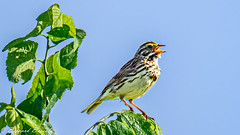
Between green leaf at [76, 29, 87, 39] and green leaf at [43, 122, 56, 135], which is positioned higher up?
green leaf at [76, 29, 87, 39]

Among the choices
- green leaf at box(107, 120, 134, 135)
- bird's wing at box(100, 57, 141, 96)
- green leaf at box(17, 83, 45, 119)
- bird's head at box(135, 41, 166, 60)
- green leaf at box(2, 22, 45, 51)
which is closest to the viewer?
green leaf at box(2, 22, 45, 51)

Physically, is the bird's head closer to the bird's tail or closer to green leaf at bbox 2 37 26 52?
the bird's tail

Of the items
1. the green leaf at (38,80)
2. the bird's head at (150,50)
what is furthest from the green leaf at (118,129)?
the bird's head at (150,50)

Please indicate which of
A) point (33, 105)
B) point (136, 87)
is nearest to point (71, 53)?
point (33, 105)

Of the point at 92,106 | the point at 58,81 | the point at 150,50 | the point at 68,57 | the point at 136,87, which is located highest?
the point at 150,50

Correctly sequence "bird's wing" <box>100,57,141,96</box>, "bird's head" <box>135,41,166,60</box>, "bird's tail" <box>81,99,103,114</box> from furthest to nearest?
"bird's head" <box>135,41,166,60</box>
"bird's wing" <box>100,57,141,96</box>
"bird's tail" <box>81,99,103,114</box>

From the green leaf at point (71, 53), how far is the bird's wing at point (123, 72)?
428 cm

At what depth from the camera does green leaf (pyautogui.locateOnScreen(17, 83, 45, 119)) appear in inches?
127

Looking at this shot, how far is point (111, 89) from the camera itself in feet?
25.6

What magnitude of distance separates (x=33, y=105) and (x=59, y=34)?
63cm

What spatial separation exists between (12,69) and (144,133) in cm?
155

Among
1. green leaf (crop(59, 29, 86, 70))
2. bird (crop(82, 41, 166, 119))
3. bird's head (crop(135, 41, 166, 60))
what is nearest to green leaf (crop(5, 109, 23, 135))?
green leaf (crop(59, 29, 86, 70))

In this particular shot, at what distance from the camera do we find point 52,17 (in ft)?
10.9

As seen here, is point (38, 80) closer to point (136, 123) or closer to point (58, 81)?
point (58, 81)
